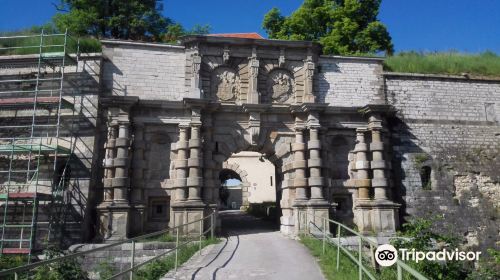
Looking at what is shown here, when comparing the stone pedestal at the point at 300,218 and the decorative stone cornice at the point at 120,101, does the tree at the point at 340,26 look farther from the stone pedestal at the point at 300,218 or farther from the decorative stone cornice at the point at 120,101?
the decorative stone cornice at the point at 120,101

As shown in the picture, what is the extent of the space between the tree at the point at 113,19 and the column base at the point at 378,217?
14994 millimetres

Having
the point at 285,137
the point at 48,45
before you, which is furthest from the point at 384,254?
the point at 48,45

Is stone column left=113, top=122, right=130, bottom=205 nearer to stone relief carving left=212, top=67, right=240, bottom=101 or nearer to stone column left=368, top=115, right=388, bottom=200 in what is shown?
stone relief carving left=212, top=67, right=240, bottom=101

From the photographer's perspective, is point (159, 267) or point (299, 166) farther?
point (299, 166)

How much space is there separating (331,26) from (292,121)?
1019cm

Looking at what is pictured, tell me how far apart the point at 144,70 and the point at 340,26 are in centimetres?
1165

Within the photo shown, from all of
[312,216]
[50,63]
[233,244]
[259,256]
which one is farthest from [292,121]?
[50,63]

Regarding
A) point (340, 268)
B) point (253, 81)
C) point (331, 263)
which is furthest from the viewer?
point (253, 81)

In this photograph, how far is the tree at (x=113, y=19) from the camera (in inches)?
795

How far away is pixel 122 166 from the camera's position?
11.8m

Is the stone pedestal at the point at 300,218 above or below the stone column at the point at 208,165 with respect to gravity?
below

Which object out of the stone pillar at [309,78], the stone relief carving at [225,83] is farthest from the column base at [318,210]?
the stone relief carving at [225,83]

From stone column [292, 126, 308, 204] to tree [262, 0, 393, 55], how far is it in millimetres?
8181

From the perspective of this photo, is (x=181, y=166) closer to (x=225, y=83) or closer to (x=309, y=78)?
(x=225, y=83)
